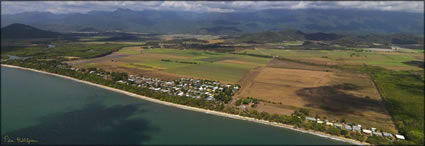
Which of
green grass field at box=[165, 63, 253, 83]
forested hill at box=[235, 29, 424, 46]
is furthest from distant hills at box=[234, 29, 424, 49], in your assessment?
green grass field at box=[165, 63, 253, 83]

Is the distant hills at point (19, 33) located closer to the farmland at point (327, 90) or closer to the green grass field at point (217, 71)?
the farmland at point (327, 90)

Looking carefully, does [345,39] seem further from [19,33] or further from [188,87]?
[19,33]

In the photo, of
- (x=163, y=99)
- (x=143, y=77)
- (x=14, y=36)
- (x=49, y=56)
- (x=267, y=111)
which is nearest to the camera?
(x=267, y=111)

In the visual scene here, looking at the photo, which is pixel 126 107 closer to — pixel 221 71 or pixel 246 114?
pixel 246 114

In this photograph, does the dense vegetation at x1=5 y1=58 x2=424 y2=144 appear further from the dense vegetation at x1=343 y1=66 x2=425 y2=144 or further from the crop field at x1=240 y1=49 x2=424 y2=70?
the crop field at x1=240 y1=49 x2=424 y2=70

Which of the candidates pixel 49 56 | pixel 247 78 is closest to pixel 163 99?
pixel 247 78

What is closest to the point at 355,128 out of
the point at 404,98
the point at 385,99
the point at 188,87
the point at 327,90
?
the point at 385,99
